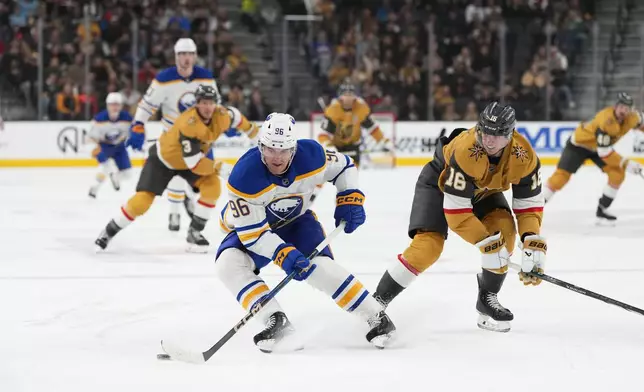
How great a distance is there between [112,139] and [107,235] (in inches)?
134

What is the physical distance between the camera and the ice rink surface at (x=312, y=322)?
328cm

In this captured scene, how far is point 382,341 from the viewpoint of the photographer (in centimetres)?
365

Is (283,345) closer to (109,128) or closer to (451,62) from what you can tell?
(109,128)

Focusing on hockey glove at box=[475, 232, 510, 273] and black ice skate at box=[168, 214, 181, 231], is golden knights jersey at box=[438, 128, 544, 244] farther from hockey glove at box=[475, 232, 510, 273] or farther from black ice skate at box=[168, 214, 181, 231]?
black ice skate at box=[168, 214, 181, 231]

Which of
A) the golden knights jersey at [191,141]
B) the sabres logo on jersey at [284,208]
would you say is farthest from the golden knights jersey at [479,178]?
the golden knights jersey at [191,141]

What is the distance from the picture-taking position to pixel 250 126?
6.38m

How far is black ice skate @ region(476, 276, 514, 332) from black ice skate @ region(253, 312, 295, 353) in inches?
33.4

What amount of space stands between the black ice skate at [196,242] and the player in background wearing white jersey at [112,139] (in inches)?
127

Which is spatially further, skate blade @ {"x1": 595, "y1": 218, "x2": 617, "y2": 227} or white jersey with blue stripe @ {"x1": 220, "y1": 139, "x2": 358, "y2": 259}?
skate blade @ {"x1": 595, "y1": 218, "x2": 617, "y2": 227}

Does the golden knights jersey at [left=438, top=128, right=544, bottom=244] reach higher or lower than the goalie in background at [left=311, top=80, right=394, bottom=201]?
higher

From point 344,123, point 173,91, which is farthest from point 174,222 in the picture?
point 344,123

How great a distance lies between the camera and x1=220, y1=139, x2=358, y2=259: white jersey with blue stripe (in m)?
3.57

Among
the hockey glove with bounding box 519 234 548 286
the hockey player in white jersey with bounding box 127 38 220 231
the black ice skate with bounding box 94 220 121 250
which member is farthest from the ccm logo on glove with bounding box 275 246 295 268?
the hockey player in white jersey with bounding box 127 38 220 231

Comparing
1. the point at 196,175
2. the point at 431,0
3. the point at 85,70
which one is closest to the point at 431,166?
the point at 196,175
